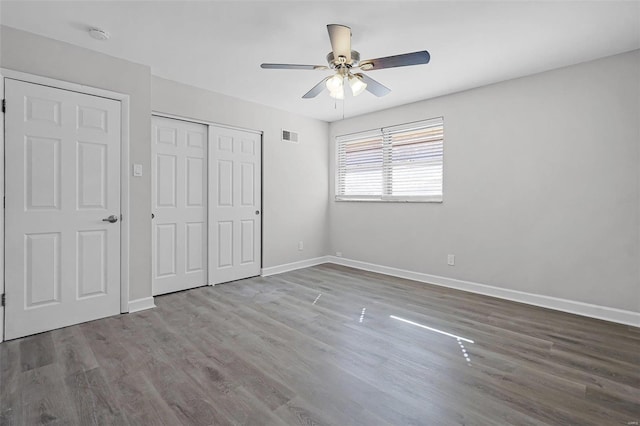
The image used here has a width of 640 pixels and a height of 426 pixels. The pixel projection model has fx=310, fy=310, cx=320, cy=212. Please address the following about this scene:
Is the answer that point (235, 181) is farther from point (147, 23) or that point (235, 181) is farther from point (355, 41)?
point (355, 41)

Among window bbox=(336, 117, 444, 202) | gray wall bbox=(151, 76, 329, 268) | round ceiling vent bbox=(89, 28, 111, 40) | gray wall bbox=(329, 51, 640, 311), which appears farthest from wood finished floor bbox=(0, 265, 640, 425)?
round ceiling vent bbox=(89, 28, 111, 40)

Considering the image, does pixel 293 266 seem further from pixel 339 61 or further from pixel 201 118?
pixel 339 61

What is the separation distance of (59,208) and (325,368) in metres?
2.69

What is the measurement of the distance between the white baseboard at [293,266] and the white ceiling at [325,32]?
273 centimetres

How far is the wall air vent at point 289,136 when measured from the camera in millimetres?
A: 4957

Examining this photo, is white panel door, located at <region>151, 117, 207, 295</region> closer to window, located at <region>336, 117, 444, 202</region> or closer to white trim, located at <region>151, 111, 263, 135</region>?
white trim, located at <region>151, 111, 263, 135</region>

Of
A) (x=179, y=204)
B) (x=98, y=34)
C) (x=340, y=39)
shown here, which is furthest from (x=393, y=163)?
(x=98, y=34)

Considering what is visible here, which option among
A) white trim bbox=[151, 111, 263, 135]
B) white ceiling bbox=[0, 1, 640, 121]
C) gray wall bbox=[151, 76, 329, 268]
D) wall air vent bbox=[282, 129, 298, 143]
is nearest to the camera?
white ceiling bbox=[0, 1, 640, 121]

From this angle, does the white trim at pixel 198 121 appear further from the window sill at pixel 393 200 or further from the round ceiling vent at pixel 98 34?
the window sill at pixel 393 200

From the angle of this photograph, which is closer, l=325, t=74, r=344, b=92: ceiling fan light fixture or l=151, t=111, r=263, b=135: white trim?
l=325, t=74, r=344, b=92: ceiling fan light fixture

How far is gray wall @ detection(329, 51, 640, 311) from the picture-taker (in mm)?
2969

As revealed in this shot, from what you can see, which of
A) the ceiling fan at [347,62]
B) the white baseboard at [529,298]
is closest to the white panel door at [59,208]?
the ceiling fan at [347,62]

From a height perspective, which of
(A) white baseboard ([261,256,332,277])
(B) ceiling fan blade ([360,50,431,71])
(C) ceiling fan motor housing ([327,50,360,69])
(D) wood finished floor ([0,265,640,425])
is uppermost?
(C) ceiling fan motor housing ([327,50,360,69])

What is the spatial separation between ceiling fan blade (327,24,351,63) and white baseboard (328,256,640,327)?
3.12 metres
